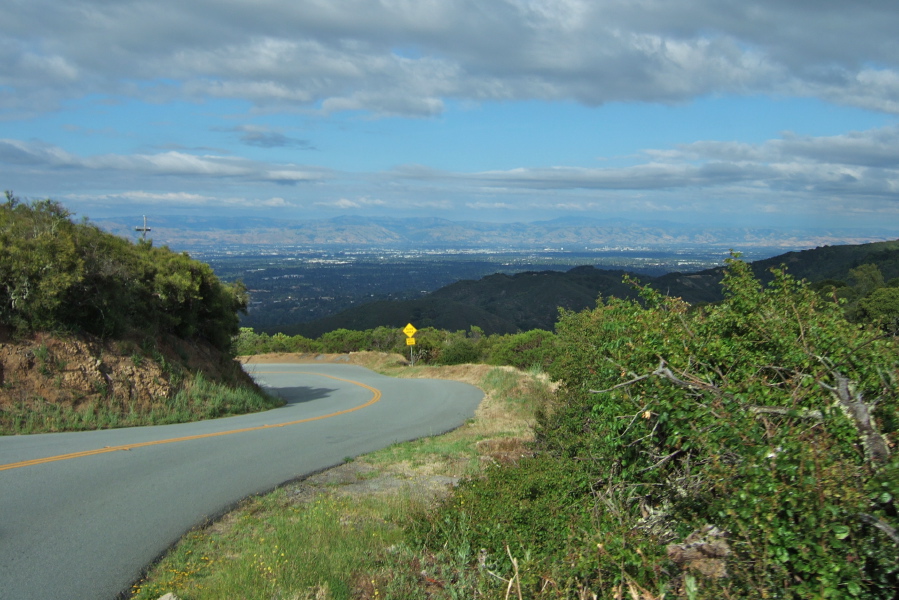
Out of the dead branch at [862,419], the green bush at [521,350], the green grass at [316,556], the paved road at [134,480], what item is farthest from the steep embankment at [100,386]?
the green bush at [521,350]

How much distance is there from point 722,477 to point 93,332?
49.8 feet

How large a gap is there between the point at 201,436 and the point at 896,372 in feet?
37.3

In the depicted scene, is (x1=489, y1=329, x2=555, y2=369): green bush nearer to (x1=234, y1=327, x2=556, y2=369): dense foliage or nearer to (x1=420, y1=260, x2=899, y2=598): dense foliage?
(x1=234, y1=327, x2=556, y2=369): dense foliage

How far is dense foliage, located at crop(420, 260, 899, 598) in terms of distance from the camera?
12.4 feet

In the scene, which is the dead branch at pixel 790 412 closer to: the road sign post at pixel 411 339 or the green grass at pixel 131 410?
the green grass at pixel 131 410

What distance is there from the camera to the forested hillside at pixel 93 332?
14078 millimetres

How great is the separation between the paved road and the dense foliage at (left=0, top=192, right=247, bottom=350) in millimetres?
3295

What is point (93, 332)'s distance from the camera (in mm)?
16016

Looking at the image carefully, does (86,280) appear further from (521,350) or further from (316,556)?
(521,350)

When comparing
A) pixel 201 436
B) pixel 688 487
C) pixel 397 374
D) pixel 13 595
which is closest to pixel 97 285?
pixel 201 436

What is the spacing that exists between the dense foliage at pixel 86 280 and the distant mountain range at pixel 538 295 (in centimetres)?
5016

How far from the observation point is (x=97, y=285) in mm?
15734

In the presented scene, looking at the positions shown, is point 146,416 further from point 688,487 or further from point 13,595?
point 688,487

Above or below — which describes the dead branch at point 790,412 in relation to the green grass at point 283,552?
above
